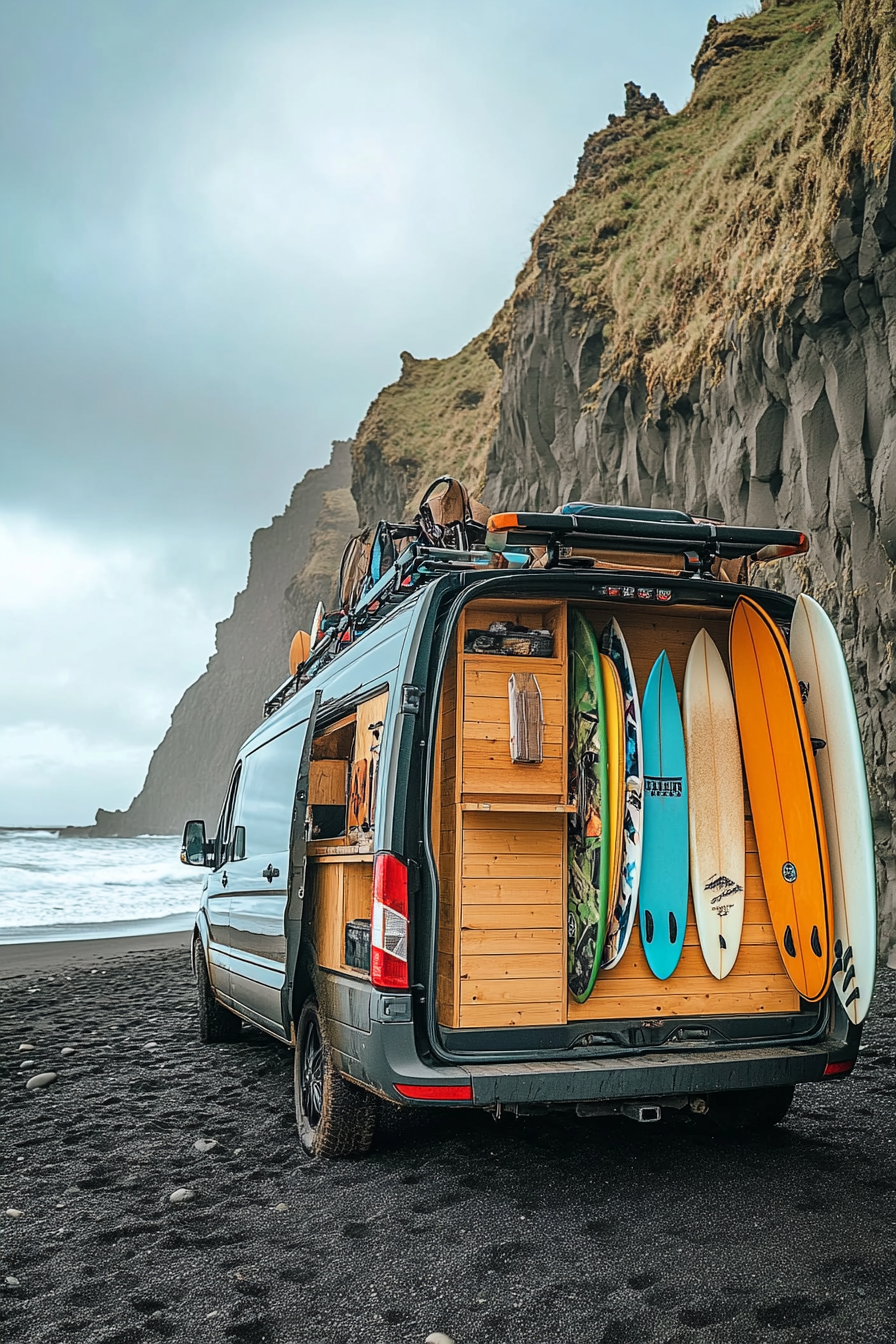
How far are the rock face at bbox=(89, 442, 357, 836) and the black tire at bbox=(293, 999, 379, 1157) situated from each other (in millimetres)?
112182

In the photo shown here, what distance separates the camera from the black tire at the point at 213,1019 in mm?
7891

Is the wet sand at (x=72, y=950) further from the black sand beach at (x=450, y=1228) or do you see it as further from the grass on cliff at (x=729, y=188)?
the grass on cliff at (x=729, y=188)

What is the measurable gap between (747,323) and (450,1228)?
43.1ft

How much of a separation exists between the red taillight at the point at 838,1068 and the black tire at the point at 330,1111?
6.30ft

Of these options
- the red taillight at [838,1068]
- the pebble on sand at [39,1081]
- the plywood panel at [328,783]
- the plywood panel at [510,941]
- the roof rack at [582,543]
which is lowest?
the pebble on sand at [39,1081]

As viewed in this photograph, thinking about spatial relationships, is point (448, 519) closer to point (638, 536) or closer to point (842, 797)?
point (638, 536)

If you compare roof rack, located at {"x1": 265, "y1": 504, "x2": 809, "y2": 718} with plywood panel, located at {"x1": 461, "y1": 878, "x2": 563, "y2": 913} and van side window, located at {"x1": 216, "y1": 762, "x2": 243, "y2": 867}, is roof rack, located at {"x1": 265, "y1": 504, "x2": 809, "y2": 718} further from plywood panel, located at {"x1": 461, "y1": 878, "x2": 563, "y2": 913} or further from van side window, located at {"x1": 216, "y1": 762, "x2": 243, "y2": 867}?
van side window, located at {"x1": 216, "y1": 762, "x2": 243, "y2": 867}

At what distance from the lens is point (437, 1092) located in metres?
3.78

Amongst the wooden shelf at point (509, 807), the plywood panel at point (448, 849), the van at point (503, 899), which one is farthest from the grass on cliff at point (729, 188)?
the wooden shelf at point (509, 807)

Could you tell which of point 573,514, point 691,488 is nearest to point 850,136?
point 691,488

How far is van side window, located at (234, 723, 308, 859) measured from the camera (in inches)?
212

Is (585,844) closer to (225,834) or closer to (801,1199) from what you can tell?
(801,1199)

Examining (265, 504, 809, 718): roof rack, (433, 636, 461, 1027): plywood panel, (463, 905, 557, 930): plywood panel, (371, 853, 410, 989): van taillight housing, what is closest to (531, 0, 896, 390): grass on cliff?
(265, 504, 809, 718): roof rack

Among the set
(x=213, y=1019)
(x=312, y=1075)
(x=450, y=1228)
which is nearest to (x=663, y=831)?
(x=450, y=1228)
